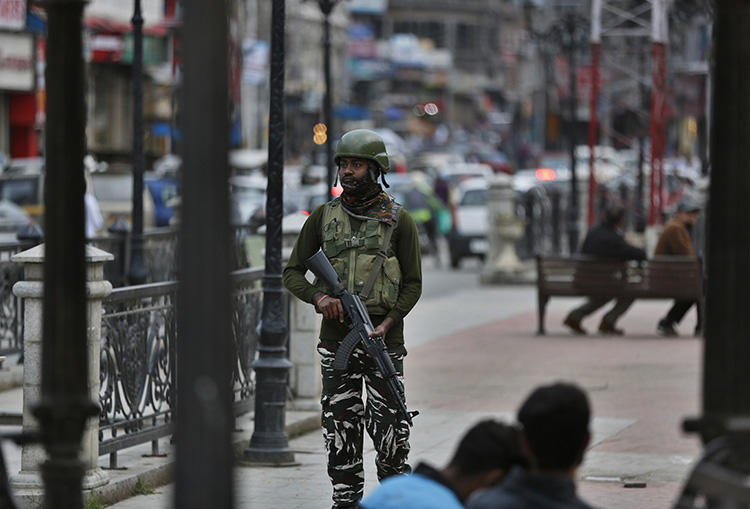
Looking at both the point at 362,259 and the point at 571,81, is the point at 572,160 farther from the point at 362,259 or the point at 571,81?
the point at 362,259

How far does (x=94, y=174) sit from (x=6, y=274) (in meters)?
16.3

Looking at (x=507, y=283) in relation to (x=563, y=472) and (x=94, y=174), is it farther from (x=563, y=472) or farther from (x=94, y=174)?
(x=563, y=472)

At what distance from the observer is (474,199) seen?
33594 mm

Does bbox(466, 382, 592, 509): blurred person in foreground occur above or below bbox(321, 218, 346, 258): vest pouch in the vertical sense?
below

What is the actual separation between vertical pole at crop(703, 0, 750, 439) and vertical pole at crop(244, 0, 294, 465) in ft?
21.8

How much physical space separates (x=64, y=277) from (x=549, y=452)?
1.33m

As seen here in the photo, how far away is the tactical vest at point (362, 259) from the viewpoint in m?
7.70

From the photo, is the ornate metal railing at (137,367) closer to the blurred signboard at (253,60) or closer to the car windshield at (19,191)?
the car windshield at (19,191)

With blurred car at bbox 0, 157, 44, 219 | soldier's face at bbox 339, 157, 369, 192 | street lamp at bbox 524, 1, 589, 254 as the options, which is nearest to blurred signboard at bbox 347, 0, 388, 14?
street lamp at bbox 524, 1, 589, 254

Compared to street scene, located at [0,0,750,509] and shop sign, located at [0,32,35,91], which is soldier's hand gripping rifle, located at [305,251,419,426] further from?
shop sign, located at [0,32,35,91]

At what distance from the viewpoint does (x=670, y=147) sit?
77188 mm

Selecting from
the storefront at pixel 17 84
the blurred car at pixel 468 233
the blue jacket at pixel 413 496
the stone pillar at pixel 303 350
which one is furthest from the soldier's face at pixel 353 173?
the storefront at pixel 17 84

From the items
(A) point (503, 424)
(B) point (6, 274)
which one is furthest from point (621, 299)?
(A) point (503, 424)

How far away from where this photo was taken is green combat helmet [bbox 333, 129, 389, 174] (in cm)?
766
